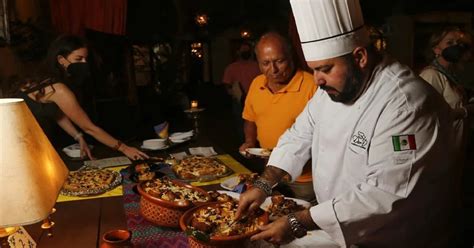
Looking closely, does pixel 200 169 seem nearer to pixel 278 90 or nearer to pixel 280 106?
pixel 280 106

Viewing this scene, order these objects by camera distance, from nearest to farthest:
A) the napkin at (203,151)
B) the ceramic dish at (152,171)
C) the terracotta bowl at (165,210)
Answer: the terracotta bowl at (165,210) < the ceramic dish at (152,171) < the napkin at (203,151)

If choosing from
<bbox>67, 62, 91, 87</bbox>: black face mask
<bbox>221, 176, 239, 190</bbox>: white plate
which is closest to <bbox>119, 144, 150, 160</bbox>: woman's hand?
<bbox>67, 62, 91, 87</bbox>: black face mask

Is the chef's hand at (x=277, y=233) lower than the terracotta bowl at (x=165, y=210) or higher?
lower

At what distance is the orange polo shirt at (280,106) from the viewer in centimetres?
301

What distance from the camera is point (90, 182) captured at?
2377 mm

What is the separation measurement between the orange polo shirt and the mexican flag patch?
1.52 m

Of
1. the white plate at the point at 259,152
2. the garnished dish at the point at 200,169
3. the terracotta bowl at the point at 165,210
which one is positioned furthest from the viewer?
the white plate at the point at 259,152

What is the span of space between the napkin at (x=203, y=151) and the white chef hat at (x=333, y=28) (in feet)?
5.20

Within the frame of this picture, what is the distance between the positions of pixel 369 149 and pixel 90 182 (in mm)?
1669

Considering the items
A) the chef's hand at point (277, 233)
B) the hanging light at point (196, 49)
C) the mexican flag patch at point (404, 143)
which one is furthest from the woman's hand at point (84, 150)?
the hanging light at point (196, 49)

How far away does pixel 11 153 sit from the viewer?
1.02 meters

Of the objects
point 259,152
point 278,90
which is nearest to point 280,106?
point 278,90

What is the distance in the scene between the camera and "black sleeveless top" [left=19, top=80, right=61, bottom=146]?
9.83ft

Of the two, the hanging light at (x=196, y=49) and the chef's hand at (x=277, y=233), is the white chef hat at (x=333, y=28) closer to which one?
the chef's hand at (x=277, y=233)
